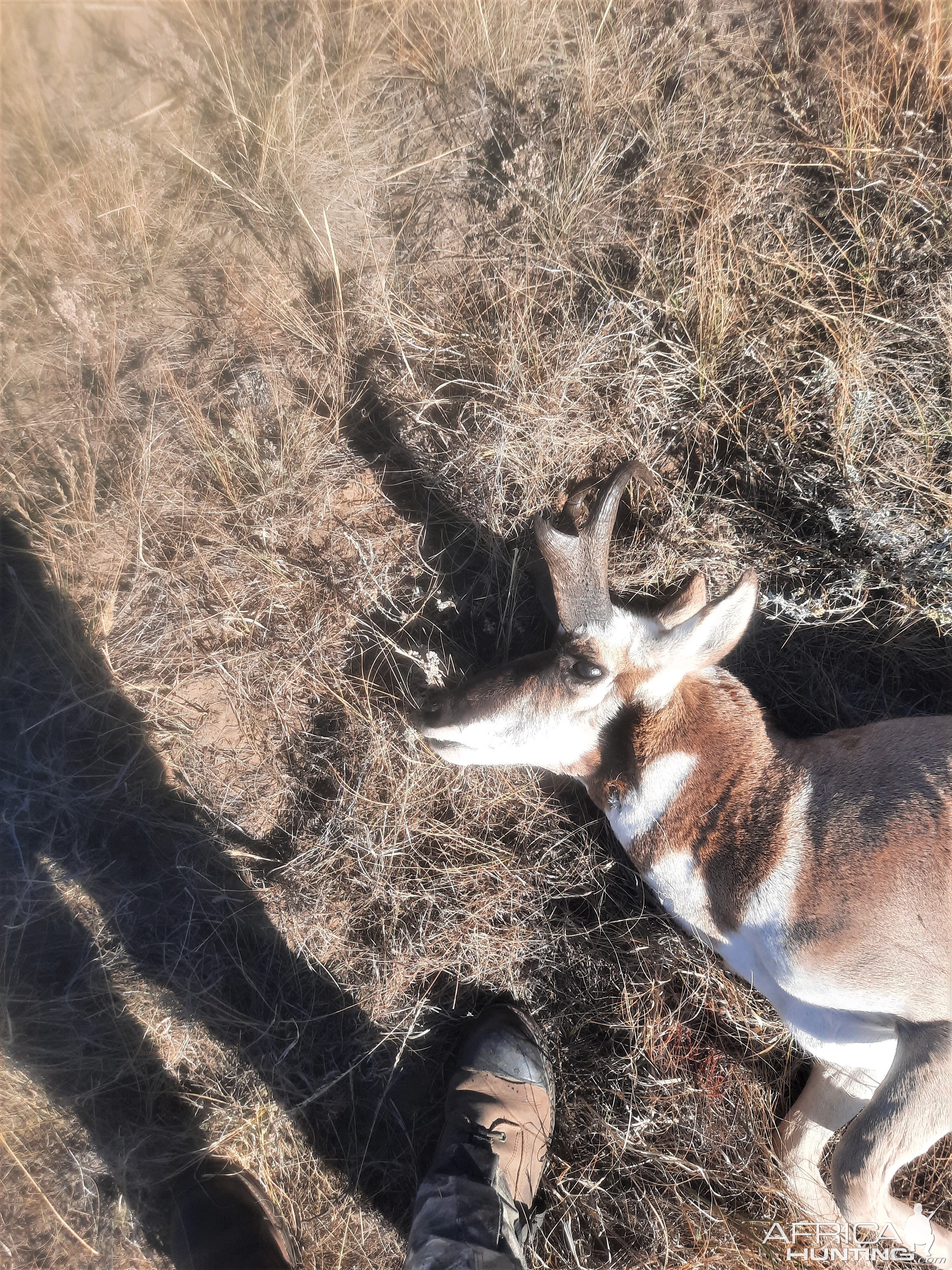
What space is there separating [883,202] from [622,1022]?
3708 millimetres

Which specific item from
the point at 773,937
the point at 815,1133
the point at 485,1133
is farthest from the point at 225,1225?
the point at 773,937

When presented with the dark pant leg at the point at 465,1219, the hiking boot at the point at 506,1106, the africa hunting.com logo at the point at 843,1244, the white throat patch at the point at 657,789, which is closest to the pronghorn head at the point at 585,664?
the white throat patch at the point at 657,789

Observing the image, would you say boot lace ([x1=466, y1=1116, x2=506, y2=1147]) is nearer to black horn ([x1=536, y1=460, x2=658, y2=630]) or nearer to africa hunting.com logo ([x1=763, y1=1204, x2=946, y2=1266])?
africa hunting.com logo ([x1=763, y1=1204, x2=946, y2=1266])

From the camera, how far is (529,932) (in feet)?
10.2

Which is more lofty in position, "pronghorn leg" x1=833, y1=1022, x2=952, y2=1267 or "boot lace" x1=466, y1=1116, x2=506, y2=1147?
"pronghorn leg" x1=833, y1=1022, x2=952, y2=1267

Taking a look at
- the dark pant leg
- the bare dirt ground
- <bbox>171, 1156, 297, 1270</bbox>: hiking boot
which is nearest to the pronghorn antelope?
the bare dirt ground

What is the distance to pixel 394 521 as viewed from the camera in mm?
3191

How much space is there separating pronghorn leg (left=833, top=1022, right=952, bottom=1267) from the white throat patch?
1.04 meters

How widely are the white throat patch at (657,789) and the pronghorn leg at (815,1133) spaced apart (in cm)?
127

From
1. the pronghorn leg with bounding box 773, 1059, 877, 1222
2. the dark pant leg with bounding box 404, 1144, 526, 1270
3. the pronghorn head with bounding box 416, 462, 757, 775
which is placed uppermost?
the pronghorn head with bounding box 416, 462, 757, 775

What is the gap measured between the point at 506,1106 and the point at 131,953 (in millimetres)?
1834

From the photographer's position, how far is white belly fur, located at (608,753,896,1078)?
233cm

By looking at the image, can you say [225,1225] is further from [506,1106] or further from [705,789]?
[705,789]

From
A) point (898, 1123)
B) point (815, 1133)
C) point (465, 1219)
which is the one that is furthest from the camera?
point (815, 1133)
